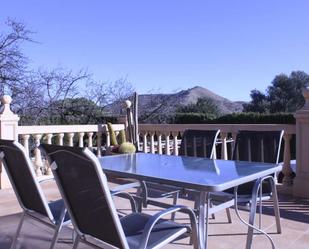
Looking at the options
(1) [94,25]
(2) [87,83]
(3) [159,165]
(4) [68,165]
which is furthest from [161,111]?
(4) [68,165]

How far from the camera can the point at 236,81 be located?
20531mm

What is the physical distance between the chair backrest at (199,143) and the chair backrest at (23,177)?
70.6 inches

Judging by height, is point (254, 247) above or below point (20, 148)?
below

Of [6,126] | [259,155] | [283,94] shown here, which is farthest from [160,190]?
[283,94]

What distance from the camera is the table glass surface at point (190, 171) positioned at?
2225mm

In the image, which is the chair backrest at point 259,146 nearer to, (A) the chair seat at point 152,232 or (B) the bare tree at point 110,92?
(A) the chair seat at point 152,232

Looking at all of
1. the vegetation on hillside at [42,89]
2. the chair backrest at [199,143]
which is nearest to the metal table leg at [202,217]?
the chair backrest at [199,143]

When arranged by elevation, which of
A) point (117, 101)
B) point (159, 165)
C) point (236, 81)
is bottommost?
point (159, 165)

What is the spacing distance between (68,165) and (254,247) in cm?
169

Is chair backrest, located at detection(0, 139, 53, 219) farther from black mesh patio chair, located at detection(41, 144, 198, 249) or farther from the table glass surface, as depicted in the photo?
the table glass surface

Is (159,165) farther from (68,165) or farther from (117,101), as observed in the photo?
(117,101)

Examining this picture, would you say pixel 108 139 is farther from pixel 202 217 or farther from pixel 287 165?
pixel 202 217

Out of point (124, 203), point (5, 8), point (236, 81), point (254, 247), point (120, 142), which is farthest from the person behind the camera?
point (236, 81)

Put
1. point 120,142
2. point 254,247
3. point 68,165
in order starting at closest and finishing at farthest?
point 68,165 → point 254,247 → point 120,142
